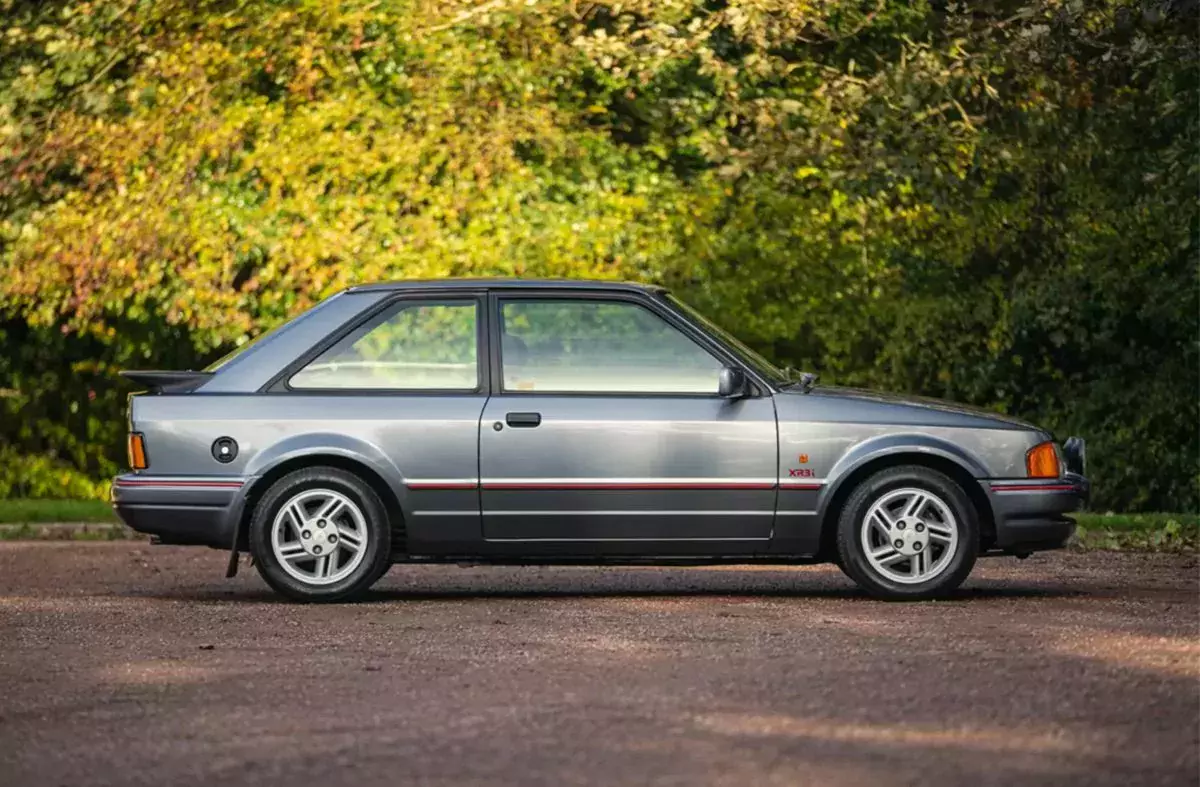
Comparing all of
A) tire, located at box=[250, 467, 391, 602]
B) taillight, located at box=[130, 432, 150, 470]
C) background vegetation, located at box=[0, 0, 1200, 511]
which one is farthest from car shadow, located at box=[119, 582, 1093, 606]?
background vegetation, located at box=[0, 0, 1200, 511]

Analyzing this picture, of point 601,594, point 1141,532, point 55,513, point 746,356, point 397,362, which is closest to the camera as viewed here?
point 397,362

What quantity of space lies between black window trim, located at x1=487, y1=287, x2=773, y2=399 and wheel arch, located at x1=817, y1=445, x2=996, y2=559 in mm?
595

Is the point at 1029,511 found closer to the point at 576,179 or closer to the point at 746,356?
the point at 746,356

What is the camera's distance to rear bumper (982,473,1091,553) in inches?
477

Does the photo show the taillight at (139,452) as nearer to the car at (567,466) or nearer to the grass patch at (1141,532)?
the car at (567,466)

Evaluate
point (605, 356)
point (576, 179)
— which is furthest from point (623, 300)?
point (576, 179)

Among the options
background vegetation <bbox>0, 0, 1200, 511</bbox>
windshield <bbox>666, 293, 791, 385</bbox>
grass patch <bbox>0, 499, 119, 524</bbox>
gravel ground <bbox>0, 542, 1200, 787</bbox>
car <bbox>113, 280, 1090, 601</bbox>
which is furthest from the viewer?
background vegetation <bbox>0, 0, 1200, 511</bbox>

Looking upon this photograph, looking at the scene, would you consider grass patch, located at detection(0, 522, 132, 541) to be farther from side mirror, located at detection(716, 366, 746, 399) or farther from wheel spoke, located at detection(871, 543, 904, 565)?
wheel spoke, located at detection(871, 543, 904, 565)

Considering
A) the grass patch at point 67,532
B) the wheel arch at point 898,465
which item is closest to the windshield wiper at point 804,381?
the wheel arch at point 898,465

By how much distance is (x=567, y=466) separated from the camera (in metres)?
12.1

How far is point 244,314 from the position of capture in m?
22.1

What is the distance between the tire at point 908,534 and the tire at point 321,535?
7.72 ft

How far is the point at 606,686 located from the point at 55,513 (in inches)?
511

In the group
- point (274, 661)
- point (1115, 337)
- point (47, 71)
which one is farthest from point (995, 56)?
point (274, 661)
